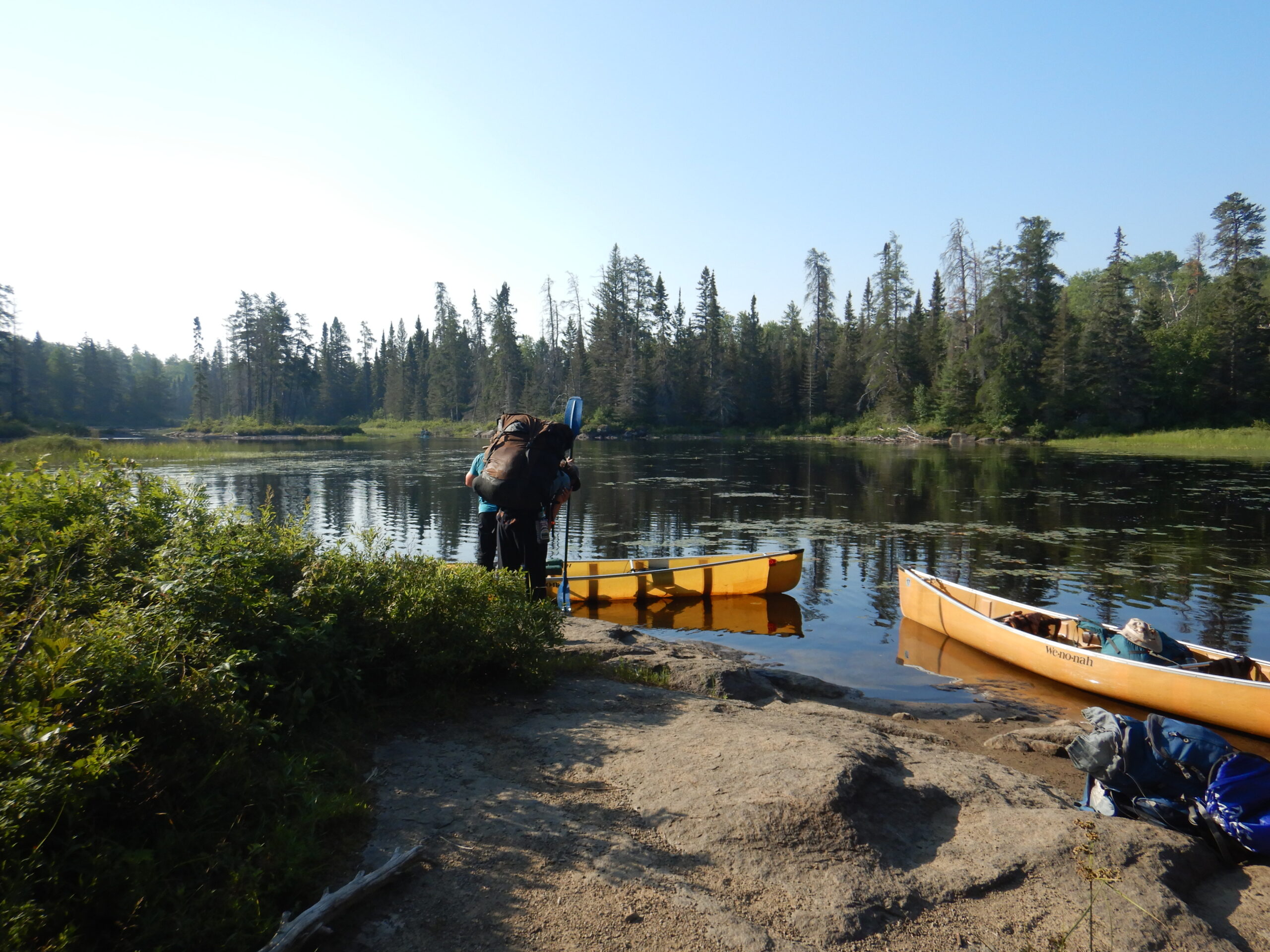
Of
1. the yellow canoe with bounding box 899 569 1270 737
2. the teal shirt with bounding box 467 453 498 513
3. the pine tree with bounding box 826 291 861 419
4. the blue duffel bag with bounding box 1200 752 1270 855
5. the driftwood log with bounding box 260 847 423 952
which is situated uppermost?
the pine tree with bounding box 826 291 861 419

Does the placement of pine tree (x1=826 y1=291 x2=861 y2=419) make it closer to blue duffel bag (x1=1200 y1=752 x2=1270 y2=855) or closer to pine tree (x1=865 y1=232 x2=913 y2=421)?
pine tree (x1=865 y1=232 x2=913 y2=421)

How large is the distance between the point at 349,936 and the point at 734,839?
185 cm

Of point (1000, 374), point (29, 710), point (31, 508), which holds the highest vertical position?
point (1000, 374)

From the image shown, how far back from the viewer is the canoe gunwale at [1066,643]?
27.7 feet

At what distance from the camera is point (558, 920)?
3152mm

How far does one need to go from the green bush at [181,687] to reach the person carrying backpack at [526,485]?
1470 millimetres

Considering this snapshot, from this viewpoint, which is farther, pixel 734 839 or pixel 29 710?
pixel 734 839

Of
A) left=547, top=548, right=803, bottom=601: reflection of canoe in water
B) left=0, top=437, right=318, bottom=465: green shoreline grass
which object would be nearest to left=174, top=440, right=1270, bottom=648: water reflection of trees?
left=547, top=548, right=803, bottom=601: reflection of canoe in water

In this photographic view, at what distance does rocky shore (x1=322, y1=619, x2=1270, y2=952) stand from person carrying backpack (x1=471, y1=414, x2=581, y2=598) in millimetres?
2190

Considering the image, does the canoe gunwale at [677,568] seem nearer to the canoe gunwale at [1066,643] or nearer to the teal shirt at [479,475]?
the canoe gunwale at [1066,643]

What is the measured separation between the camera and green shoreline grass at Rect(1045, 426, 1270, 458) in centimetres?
4825

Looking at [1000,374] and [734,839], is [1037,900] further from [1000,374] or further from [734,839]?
[1000,374]

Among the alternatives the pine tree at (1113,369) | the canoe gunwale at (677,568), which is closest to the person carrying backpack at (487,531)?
the canoe gunwale at (677,568)

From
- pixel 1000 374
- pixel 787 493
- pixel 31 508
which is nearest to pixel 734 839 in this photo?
pixel 31 508
